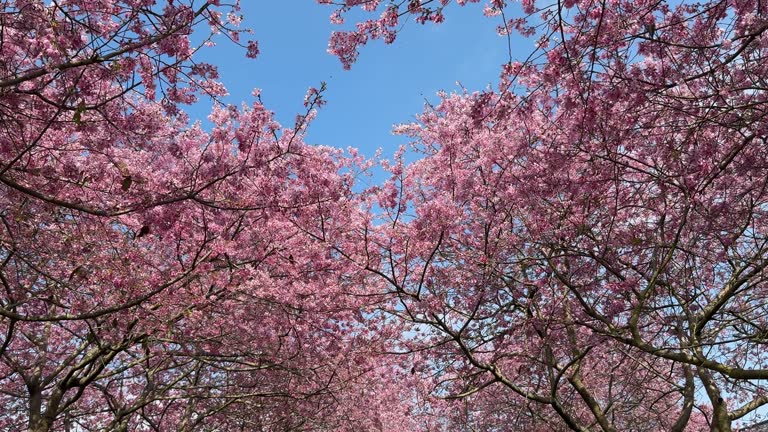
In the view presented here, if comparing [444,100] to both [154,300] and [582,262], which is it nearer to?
[582,262]

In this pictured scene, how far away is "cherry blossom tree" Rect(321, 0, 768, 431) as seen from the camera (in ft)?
15.6

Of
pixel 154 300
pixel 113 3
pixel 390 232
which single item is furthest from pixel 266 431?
pixel 113 3

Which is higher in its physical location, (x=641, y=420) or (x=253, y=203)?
(x=253, y=203)

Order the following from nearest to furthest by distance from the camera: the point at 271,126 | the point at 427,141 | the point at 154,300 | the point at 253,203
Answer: the point at 271,126 < the point at 253,203 < the point at 154,300 < the point at 427,141

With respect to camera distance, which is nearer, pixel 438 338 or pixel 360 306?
pixel 360 306

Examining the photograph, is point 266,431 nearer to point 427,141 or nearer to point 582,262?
point 427,141

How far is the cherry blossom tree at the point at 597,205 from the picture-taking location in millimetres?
4750

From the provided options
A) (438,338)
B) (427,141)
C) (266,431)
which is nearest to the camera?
(438,338)

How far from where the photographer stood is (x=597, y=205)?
21.3 feet

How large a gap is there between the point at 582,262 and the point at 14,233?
7775 mm

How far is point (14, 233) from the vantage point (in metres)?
7.27

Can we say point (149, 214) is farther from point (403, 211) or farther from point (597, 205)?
point (597, 205)

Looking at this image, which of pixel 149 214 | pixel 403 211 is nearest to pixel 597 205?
pixel 403 211

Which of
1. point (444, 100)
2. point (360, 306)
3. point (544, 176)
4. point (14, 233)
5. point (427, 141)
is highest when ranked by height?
point (444, 100)
